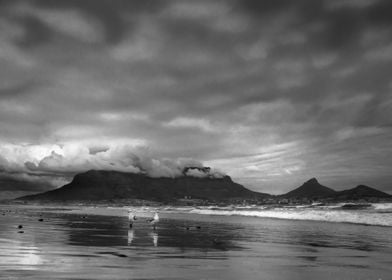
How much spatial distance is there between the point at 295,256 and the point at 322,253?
235 cm

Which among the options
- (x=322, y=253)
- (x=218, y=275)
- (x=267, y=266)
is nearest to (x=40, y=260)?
(x=218, y=275)

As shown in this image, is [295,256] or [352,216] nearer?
[295,256]

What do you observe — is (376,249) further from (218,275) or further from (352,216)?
(352,216)

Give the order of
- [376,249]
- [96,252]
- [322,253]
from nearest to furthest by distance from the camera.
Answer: [96,252], [322,253], [376,249]

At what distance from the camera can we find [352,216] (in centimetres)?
5738

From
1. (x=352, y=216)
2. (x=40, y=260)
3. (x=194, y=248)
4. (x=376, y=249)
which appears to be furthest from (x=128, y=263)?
(x=352, y=216)

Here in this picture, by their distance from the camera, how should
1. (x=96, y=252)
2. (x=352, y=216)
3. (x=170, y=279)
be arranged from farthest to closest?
(x=352, y=216) → (x=96, y=252) → (x=170, y=279)

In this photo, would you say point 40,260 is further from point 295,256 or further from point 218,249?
point 295,256

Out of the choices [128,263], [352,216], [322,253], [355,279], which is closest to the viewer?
[355,279]

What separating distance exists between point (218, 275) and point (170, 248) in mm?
8670

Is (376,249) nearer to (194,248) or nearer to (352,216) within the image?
(194,248)

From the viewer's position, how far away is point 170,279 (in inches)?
503

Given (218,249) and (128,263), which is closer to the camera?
(128,263)

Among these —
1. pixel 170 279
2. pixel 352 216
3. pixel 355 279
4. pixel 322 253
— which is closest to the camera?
pixel 170 279
